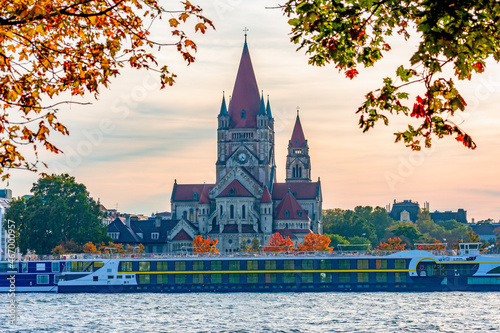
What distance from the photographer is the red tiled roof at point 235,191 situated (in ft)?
428

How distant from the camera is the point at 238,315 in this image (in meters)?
60.9

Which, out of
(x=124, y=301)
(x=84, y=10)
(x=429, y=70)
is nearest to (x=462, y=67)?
(x=429, y=70)

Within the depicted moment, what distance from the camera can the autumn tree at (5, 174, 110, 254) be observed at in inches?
4542

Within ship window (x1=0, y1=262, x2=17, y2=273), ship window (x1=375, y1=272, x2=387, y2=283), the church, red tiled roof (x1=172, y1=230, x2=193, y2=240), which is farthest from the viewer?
red tiled roof (x1=172, y1=230, x2=193, y2=240)

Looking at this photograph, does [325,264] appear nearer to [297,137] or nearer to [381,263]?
[381,263]

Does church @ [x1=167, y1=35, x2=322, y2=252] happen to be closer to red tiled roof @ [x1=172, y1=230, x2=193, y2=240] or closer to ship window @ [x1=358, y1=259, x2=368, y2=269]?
red tiled roof @ [x1=172, y1=230, x2=193, y2=240]

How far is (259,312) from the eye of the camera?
206 ft

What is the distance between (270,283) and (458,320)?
107 feet

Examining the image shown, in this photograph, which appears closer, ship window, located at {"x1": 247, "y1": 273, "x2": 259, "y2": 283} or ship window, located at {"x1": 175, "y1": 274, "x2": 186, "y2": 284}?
ship window, located at {"x1": 247, "y1": 273, "x2": 259, "y2": 283}

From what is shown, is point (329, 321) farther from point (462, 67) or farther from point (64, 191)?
point (64, 191)

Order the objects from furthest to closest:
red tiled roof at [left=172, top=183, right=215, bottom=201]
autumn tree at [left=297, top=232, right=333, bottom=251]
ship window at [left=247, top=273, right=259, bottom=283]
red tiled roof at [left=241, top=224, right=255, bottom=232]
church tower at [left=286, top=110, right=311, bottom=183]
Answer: church tower at [left=286, top=110, right=311, bottom=183] → red tiled roof at [left=172, top=183, right=215, bottom=201] → red tiled roof at [left=241, top=224, right=255, bottom=232] → autumn tree at [left=297, top=232, right=333, bottom=251] → ship window at [left=247, top=273, right=259, bottom=283]

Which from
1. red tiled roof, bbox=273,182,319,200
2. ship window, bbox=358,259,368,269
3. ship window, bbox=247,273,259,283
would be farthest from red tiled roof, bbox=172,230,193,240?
ship window, bbox=358,259,368,269

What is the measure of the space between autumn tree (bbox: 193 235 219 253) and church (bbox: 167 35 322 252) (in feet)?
11.5

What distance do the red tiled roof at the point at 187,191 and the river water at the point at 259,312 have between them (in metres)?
59.6
